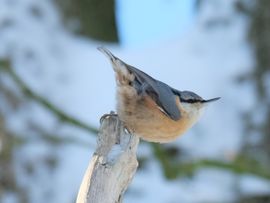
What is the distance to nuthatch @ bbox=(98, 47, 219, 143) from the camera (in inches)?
110

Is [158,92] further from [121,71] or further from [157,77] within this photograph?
[157,77]

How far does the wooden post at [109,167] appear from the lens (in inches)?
93.5

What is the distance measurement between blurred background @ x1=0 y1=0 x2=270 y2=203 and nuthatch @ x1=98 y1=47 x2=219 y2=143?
2320 millimetres

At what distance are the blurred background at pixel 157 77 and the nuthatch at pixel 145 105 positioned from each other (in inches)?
91.4

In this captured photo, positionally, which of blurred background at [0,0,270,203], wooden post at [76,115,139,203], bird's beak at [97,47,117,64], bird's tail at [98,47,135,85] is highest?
blurred background at [0,0,270,203]

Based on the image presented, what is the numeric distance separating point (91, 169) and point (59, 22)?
4460mm

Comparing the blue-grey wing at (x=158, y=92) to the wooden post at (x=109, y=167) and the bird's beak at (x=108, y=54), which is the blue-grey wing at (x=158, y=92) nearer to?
the bird's beak at (x=108, y=54)

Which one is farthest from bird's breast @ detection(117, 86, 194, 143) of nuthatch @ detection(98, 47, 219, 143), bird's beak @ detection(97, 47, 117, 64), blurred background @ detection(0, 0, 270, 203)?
blurred background @ detection(0, 0, 270, 203)

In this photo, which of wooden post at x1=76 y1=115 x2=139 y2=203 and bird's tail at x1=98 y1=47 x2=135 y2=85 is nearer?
wooden post at x1=76 y1=115 x2=139 y2=203

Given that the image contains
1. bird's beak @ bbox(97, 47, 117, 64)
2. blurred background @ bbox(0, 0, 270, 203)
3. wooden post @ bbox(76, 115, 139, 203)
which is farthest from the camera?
blurred background @ bbox(0, 0, 270, 203)

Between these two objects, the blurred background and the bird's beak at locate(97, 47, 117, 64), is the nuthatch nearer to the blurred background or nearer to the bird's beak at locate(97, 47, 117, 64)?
the bird's beak at locate(97, 47, 117, 64)

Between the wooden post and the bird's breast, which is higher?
the bird's breast

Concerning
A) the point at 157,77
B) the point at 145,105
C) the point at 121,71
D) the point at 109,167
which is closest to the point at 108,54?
the point at 121,71

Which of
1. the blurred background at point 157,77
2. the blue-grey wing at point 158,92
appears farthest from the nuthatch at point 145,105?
the blurred background at point 157,77
